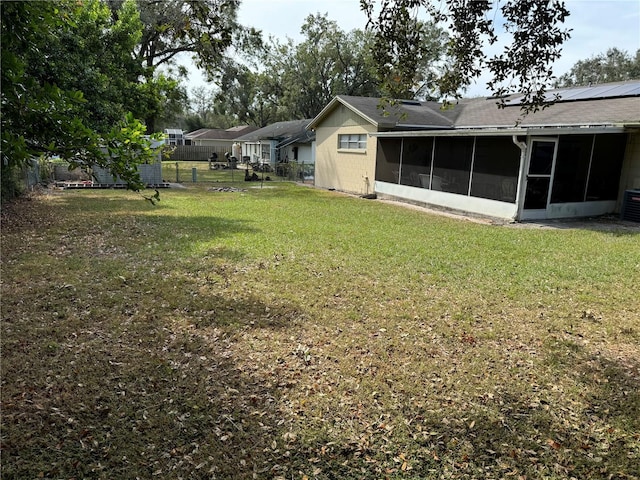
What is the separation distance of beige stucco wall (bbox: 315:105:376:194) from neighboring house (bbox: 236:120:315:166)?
6810mm

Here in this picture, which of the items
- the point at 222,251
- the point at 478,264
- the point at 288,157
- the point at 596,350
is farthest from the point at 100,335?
the point at 288,157

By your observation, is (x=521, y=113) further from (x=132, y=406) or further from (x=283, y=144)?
(x=283, y=144)

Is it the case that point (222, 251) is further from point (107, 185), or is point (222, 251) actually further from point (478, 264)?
point (107, 185)

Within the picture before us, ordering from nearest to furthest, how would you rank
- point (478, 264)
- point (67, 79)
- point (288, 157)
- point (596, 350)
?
point (596, 350)
point (478, 264)
point (67, 79)
point (288, 157)

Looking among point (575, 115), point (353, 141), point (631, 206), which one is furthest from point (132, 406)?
point (353, 141)

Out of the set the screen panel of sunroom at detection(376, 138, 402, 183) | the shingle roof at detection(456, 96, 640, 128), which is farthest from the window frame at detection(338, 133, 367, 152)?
the shingle roof at detection(456, 96, 640, 128)

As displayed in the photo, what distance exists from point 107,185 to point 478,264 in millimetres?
15349

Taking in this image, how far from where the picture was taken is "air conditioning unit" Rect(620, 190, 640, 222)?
11.9 meters

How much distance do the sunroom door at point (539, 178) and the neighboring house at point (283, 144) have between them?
18219 millimetres

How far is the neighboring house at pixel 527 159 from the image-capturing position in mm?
11641

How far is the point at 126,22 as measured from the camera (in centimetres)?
1309

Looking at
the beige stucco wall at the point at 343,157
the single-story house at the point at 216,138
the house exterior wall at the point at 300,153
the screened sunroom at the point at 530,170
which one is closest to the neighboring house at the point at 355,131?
the beige stucco wall at the point at 343,157

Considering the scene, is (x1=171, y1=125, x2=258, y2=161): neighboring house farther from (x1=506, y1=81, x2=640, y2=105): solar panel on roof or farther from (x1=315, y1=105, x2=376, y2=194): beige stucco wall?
(x1=506, y1=81, x2=640, y2=105): solar panel on roof

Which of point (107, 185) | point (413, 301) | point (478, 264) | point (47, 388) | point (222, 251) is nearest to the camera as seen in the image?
point (47, 388)
